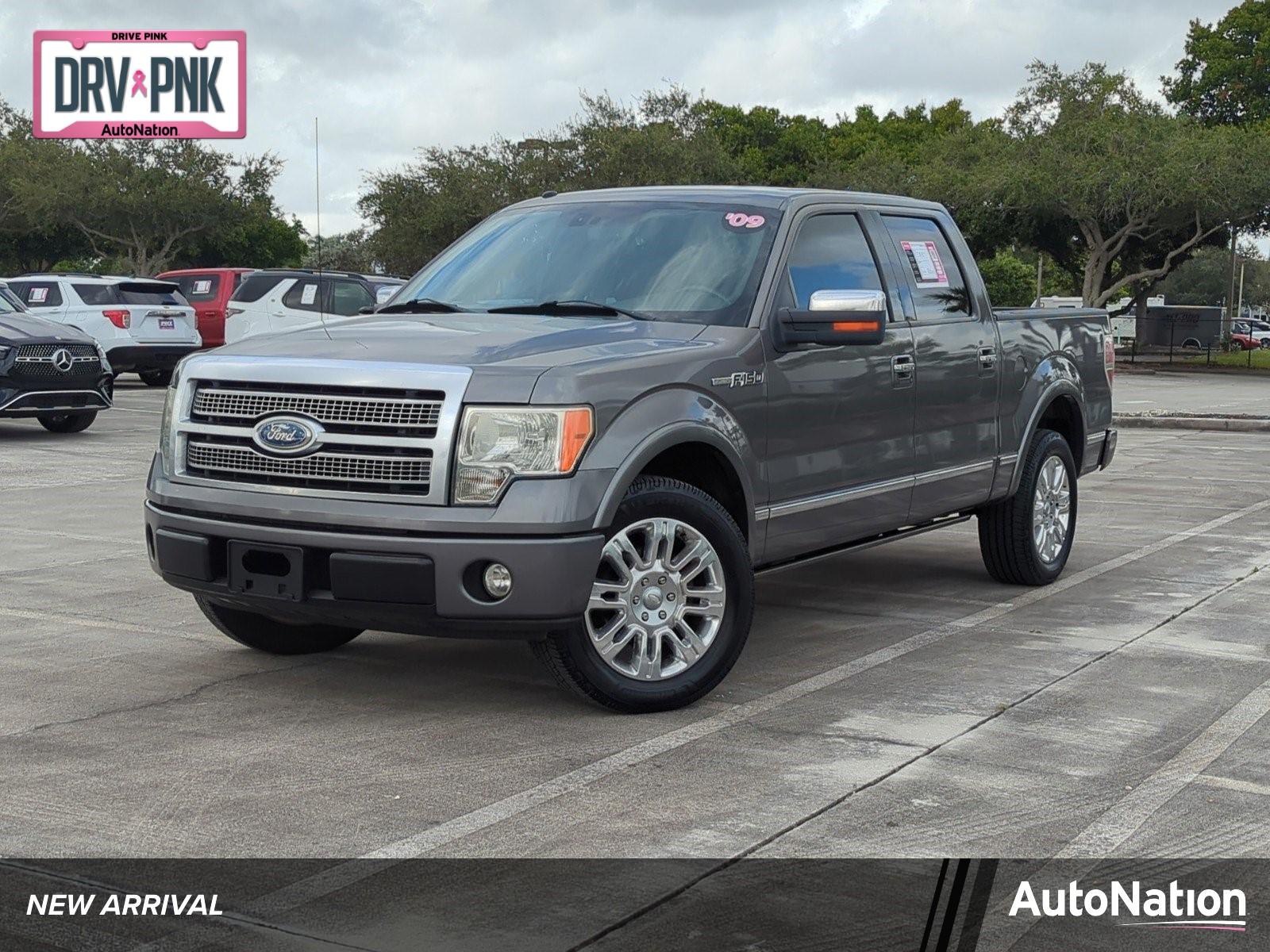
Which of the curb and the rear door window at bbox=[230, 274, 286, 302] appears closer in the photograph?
the curb

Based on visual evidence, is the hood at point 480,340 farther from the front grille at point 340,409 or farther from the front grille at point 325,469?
the front grille at point 325,469

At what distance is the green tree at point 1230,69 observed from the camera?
6169cm

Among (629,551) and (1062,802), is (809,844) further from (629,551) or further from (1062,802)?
(629,551)

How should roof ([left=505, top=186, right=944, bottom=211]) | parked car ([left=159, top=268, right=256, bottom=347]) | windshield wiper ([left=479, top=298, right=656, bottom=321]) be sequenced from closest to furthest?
1. windshield wiper ([left=479, top=298, right=656, bottom=321])
2. roof ([left=505, top=186, right=944, bottom=211])
3. parked car ([left=159, top=268, right=256, bottom=347])

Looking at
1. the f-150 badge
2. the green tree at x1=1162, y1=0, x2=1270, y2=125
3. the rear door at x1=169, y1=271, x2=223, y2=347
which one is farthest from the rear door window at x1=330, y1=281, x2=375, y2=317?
the green tree at x1=1162, y1=0, x2=1270, y2=125

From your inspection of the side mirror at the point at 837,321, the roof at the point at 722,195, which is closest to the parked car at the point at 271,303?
the roof at the point at 722,195

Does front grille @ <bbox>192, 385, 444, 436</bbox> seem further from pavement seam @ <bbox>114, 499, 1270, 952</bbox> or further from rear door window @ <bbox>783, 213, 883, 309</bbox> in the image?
rear door window @ <bbox>783, 213, 883, 309</bbox>

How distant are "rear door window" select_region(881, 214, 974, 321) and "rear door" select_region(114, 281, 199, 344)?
59.7 ft

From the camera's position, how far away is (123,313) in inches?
937

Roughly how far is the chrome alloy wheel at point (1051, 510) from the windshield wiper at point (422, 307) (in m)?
3.38

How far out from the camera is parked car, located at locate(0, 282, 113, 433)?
1619 cm

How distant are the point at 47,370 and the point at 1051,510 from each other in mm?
11245

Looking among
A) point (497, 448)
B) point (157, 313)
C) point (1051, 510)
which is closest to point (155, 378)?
point (157, 313)

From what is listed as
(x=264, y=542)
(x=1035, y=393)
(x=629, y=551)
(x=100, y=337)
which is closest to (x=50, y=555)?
(x=264, y=542)
